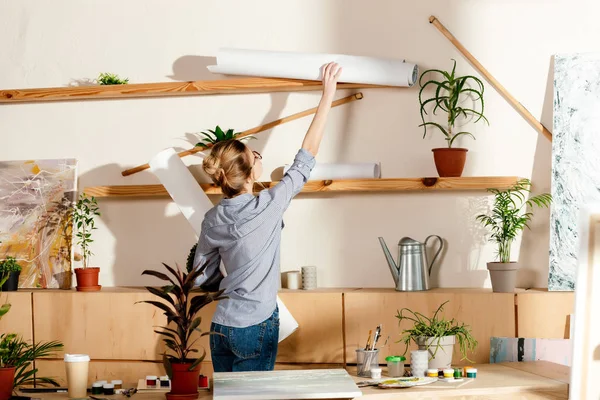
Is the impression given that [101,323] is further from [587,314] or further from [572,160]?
[587,314]

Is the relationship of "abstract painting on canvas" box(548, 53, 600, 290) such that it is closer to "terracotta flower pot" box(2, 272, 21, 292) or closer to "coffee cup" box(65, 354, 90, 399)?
"coffee cup" box(65, 354, 90, 399)

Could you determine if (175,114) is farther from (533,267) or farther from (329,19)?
(533,267)

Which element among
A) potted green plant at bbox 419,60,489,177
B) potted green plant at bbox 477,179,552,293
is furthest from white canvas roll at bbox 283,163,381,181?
potted green plant at bbox 477,179,552,293

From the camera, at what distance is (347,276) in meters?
3.66

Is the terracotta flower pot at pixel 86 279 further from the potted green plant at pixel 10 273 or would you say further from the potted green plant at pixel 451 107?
the potted green plant at pixel 451 107

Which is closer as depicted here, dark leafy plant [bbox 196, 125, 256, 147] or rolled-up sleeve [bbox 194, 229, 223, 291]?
rolled-up sleeve [bbox 194, 229, 223, 291]

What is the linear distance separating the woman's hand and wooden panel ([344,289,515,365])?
2.91 ft

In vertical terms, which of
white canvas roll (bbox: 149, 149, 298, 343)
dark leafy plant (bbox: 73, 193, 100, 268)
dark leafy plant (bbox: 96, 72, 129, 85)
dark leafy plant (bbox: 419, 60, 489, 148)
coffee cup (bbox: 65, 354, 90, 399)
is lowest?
coffee cup (bbox: 65, 354, 90, 399)

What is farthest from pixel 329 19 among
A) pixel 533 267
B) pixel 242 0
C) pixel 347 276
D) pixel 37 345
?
pixel 37 345

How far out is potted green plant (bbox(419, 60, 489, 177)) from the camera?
3.44 meters

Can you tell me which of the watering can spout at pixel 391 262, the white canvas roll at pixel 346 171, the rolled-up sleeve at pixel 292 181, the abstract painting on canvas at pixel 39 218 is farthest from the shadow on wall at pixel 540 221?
the abstract painting on canvas at pixel 39 218

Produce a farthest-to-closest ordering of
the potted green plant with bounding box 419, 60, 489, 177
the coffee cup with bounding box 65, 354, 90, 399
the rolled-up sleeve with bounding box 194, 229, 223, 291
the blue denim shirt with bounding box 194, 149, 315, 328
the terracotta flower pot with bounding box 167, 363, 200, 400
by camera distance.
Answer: the potted green plant with bounding box 419, 60, 489, 177, the rolled-up sleeve with bounding box 194, 229, 223, 291, the blue denim shirt with bounding box 194, 149, 315, 328, the coffee cup with bounding box 65, 354, 90, 399, the terracotta flower pot with bounding box 167, 363, 200, 400

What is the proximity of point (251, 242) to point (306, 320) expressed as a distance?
77 centimetres

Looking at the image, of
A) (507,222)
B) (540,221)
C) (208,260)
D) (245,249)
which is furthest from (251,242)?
(540,221)
